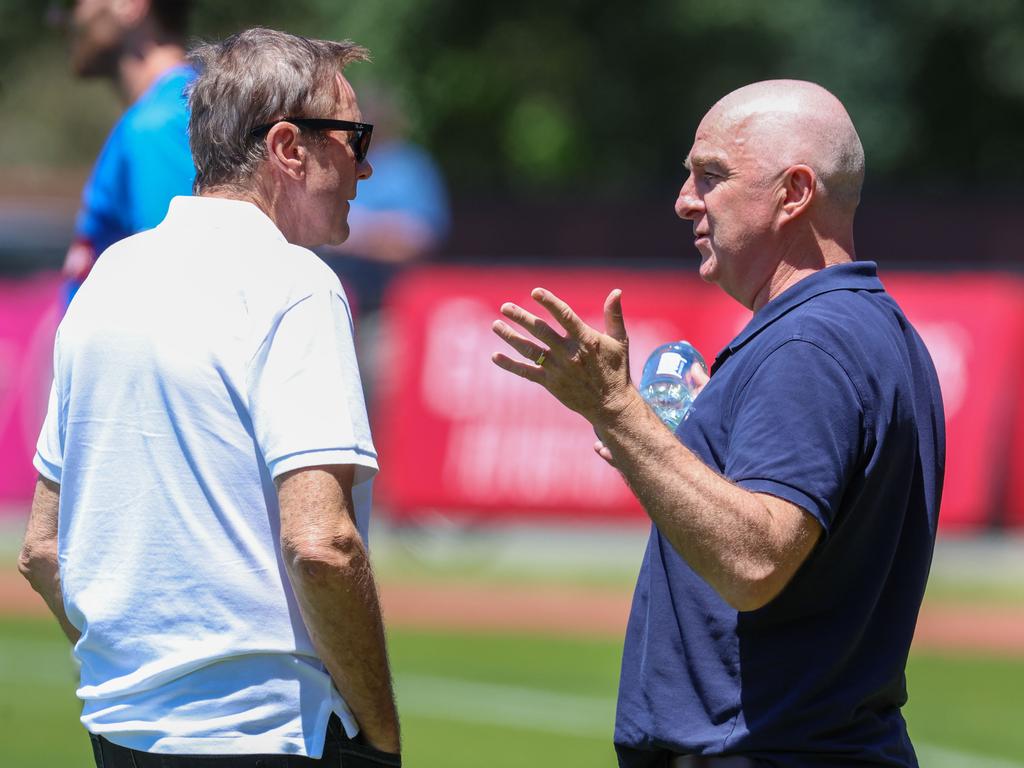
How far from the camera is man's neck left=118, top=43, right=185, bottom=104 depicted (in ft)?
15.8

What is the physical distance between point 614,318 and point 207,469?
0.83 meters

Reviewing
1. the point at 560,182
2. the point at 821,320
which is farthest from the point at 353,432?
the point at 560,182

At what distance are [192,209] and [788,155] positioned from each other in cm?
124

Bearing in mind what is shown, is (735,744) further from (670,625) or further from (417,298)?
(417,298)

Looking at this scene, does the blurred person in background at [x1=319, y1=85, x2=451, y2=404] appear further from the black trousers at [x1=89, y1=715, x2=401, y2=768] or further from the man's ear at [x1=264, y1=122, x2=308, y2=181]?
the black trousers at [x1=89, y1=715, x2=401, y2=768]

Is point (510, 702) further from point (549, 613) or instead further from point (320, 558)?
point (320, 558)

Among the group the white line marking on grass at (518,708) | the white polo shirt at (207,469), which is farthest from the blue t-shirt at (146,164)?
the white line marking on grass at (518,708)

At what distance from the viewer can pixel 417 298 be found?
14062 mm

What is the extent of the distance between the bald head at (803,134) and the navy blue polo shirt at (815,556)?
0.19 m

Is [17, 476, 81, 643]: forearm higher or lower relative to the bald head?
lower

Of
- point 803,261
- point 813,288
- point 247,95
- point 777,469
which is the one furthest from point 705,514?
point 247,95

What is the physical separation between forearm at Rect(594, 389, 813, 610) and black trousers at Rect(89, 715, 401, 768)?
0.75m

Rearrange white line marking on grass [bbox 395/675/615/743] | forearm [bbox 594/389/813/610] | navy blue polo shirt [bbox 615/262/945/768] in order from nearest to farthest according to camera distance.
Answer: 1. forearm [bbox 594/389/813/610]
2. navy blue polo shirt [bbox 615/262/945/768]
3. white line marking on grass [bbox 395/675/615/743]

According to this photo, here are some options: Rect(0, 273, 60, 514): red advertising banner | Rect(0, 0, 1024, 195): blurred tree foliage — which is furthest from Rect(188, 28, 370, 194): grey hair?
Rect(0, 0, 1024, 195): blurred tree foliage
